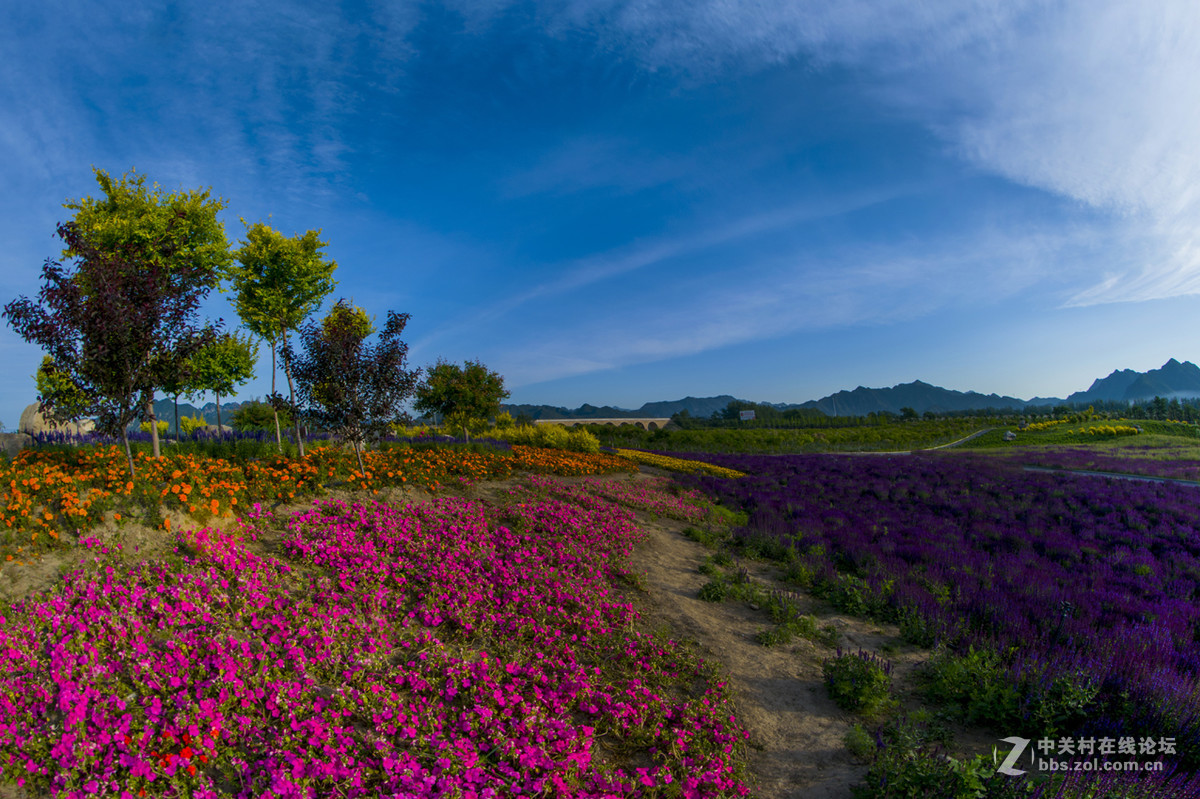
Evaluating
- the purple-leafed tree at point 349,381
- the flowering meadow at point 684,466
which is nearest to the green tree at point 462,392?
the flowering meadow at point 684,466

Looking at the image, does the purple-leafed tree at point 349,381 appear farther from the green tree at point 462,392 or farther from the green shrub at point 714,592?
the green tree at point 462,392

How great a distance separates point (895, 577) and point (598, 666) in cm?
553

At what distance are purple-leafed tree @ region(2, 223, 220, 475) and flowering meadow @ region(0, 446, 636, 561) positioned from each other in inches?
40.4

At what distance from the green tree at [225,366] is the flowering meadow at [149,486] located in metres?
4.80

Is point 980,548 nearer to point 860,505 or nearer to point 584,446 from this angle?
point 860,505

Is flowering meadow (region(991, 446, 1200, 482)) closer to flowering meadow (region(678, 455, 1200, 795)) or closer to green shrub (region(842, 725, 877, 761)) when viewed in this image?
flowering meadow (region(678, 455, 1200, 795))

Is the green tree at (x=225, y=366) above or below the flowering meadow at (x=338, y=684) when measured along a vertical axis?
above

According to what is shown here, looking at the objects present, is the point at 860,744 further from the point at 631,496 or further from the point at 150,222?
the point at 150,222

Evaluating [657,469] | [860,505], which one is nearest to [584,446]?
[657,469]

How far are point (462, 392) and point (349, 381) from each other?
50.8 ft

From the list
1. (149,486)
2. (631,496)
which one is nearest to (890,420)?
(631,496)

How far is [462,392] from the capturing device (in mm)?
26047

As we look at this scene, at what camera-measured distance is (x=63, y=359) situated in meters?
8.60

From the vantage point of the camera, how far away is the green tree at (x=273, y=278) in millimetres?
16188
